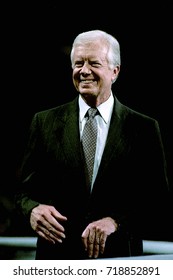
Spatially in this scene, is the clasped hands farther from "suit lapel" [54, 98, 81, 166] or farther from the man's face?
the man's face

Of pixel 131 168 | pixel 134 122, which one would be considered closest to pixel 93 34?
pixel 134 122

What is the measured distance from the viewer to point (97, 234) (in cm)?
106

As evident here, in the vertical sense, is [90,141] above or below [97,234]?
above

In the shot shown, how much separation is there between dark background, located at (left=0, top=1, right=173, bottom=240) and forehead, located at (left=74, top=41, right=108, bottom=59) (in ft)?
0.35

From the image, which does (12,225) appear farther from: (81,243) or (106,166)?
(106,166)

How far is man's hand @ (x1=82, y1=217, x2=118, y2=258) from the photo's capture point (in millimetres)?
1058

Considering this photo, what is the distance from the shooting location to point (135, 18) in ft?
4.32

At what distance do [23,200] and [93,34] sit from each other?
49cm

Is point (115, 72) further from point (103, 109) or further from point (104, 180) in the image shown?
point (104, 180)

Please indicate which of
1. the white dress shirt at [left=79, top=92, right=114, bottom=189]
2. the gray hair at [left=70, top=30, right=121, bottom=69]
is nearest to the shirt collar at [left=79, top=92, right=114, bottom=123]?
the white dress shirt at [left=79, top=92, right=114, bottom=189]

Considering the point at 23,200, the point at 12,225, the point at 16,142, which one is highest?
the point at 16,142

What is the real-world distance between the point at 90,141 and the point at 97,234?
0.81ft

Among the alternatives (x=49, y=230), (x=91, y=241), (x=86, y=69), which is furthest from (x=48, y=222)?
(x=86, y=69)

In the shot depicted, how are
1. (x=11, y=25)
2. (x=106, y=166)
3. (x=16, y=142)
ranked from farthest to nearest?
(x=11, y=25)
(x=16, y=142)
(x=106, y=166)
